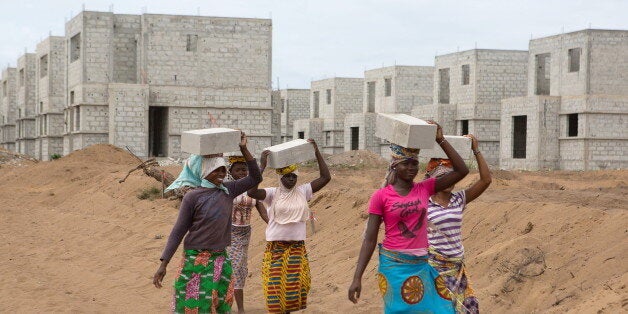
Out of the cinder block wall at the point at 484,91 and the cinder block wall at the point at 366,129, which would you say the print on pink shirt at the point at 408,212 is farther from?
the cinder block wall at the point at 366,129

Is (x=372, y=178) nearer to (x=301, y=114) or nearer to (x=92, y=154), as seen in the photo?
(x=92, y=154)

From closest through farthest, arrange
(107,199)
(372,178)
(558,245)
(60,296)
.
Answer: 1. (558,245)
2. (60,296)
3. (107,199)
4. (372,178)

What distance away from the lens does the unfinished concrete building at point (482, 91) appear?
33375 millimetres

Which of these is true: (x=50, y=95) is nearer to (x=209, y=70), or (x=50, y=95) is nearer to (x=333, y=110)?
(x=209, y=70)

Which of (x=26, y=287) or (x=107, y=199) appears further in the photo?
(x=107, y=199)

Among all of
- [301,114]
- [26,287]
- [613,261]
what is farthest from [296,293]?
[301,114]

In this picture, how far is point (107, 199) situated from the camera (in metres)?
19.5

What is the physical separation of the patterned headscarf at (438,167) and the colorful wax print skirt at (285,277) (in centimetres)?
146

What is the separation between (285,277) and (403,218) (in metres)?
1.92

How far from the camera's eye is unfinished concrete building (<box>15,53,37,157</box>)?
4609cm

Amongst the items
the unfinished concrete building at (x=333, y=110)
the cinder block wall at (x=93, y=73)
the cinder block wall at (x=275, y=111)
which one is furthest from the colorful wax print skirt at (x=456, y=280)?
the unfinished concrete building at (x=333, y=110)

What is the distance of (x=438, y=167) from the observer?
561 cm

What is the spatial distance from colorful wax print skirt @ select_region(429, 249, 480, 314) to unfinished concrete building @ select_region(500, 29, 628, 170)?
23.7 m

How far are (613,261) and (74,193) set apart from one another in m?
17.1
